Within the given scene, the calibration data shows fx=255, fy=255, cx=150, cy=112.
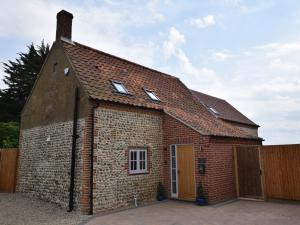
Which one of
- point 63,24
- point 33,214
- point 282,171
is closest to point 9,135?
point 63,24

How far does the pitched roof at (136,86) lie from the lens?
11.7m

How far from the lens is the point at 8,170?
Answer: 15.2 metres

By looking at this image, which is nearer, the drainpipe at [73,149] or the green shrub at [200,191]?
the drainpipe at [73,149]

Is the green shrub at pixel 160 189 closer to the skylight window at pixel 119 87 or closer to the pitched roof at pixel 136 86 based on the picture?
the pitched roof at pixel 136 86

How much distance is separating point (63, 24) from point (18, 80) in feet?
69.4

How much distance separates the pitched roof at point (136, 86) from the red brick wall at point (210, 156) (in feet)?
1.22

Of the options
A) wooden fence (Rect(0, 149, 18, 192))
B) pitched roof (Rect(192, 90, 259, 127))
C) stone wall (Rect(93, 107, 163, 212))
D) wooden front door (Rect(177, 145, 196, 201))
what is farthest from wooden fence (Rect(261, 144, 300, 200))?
wooden fence (Rect(0, 149, 18, 192))

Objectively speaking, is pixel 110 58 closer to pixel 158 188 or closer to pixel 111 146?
pixel 111 146

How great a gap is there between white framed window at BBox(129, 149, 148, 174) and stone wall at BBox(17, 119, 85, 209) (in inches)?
97.1

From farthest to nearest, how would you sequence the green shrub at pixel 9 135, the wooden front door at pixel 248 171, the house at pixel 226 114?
the house at pixel 226 114 < the green shrub at pixel 9 135 < the wooden front door at pixel 248 171

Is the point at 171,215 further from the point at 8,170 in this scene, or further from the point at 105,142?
the point at 8,170

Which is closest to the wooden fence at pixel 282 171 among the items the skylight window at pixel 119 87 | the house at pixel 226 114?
the skylight window at pixel 119 87

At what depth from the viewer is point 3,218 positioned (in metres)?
8.93

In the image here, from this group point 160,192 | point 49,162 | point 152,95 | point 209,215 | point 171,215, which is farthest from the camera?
point 152,95
